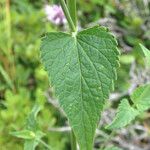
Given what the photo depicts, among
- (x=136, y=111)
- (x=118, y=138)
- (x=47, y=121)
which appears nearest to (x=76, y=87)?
(x=136, y=111)

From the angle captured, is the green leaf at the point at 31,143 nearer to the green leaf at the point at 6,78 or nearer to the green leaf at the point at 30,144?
the green leaf at the point at 30,144

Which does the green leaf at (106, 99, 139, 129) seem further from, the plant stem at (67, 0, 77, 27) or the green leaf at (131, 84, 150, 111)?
the plant stem at (67, 0, 77, 27)

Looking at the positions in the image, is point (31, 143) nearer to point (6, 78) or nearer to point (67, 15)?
point (67, 15)

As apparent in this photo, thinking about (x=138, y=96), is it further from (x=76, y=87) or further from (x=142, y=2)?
(x=142, y=2)

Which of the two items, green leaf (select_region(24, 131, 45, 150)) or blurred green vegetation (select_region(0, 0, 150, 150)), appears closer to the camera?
green leaf (select_region(24, 131, 45, 150))

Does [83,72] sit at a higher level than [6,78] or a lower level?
lower

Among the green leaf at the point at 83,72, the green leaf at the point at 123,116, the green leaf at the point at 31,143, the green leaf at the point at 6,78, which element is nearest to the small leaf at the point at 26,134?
the green leaf at the point at 31,143

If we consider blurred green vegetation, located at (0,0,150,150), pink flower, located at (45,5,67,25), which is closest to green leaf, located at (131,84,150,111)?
blurred green vegetation, located at (0,0,150,150)

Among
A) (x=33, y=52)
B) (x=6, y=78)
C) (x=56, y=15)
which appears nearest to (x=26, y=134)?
(x=6, y=78)
